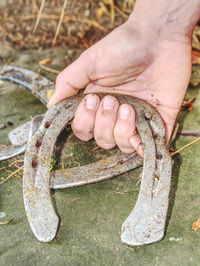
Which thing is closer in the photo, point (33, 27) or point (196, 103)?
point (196, 103)

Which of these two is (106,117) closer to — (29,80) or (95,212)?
(95,212)

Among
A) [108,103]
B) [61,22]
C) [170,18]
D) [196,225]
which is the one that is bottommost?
[196,225]

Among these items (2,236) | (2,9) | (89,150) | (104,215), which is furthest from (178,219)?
(2,9)

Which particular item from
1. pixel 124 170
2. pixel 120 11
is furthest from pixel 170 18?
pixel 120 11

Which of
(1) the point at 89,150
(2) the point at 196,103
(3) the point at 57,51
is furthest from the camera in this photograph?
(3) the point at 57,51

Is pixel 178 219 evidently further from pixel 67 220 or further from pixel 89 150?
pixel 89 150

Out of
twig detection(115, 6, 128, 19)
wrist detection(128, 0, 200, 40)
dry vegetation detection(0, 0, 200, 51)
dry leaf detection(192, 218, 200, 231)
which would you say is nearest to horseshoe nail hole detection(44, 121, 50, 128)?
wrist detection(128, 0, 200, 40)
